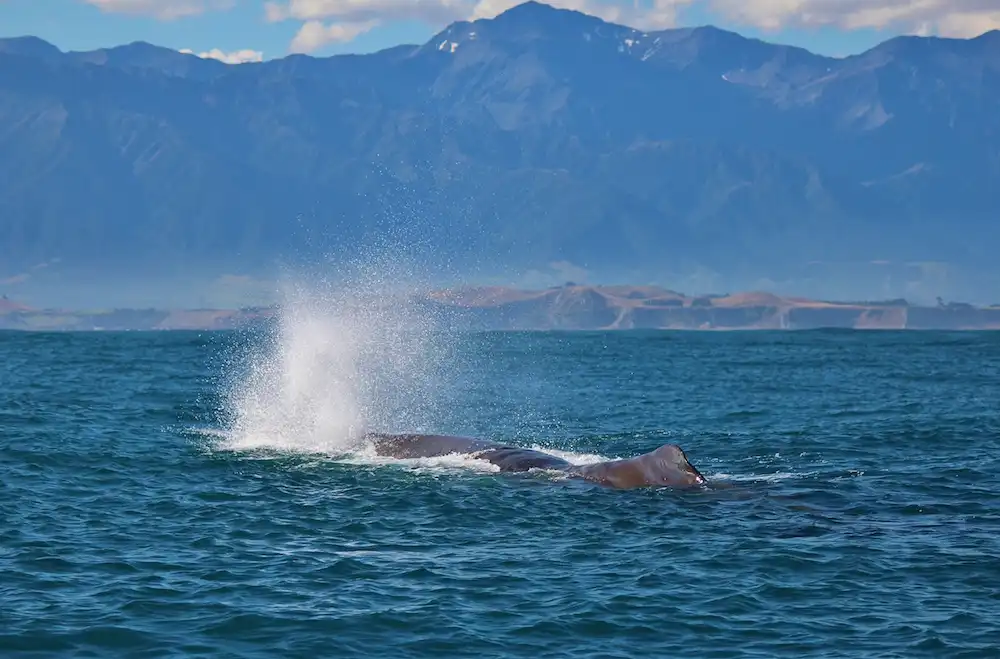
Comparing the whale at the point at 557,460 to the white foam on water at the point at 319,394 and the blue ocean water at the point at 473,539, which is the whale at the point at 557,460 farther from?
the white foam on water at the point at 319,394

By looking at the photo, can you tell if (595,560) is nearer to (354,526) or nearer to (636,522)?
(636,522)

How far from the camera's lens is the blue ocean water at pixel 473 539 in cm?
2123

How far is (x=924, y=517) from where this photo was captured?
30047mm

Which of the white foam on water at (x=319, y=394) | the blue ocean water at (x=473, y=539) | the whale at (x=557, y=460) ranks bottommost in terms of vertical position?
the blue ocean water at (x=473, y=539)

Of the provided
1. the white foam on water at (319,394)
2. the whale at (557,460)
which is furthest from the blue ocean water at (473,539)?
the whale at (557,460)

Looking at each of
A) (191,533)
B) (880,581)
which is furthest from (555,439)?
(880,581)

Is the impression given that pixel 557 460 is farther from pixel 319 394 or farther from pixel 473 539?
pixel 319 394

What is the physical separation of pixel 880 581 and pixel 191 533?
14.6 m

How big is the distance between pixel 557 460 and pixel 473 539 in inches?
390

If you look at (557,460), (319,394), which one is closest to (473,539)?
(557,460)

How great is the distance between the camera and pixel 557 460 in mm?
37719

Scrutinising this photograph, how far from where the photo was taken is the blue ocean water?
21.2 meters

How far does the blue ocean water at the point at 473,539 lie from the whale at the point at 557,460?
1079mm

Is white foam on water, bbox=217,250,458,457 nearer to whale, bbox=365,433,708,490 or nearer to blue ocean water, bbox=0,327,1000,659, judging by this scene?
blue ocean water, bbox=0,327,1000,659
